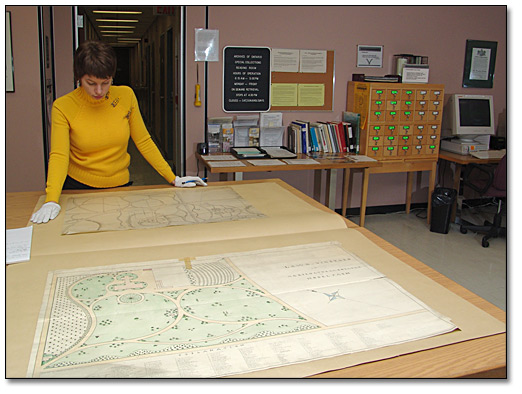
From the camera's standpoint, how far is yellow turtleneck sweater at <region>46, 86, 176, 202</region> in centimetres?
210

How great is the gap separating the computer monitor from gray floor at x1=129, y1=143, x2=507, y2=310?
917mm

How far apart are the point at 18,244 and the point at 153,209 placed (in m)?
0.55

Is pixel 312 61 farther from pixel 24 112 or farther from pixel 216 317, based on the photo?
pixel 216 317

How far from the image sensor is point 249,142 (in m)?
4.49

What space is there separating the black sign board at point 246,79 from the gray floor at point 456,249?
5.27 feet

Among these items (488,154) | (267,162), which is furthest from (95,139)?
(488,154)

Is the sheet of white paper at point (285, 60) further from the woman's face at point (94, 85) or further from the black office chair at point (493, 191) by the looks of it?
the woman's face at point (94, 85)

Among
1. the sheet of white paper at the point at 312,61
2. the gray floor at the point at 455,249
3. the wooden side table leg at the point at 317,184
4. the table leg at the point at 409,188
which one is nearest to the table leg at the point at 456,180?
the gray floor at the point at 455,249

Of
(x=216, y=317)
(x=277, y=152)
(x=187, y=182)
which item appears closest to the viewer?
A: (x=216, y=317)

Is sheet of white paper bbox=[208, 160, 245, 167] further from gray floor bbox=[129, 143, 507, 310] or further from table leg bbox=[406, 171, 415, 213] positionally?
table leg bbox=[406, 171, 415, 213]

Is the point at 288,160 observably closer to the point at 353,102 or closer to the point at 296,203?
the point at 353,102

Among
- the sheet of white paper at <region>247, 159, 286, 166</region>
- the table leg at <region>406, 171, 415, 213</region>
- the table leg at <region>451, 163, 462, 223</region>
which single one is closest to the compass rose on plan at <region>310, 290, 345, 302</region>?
the sheet of white paper at <region>247, 159, 286, 166</region>

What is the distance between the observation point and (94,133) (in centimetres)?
222

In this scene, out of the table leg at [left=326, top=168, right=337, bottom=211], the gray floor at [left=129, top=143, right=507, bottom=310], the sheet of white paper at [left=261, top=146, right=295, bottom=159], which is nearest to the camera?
the gray floor at [left=129, top=143, right=507, bottom=310]
